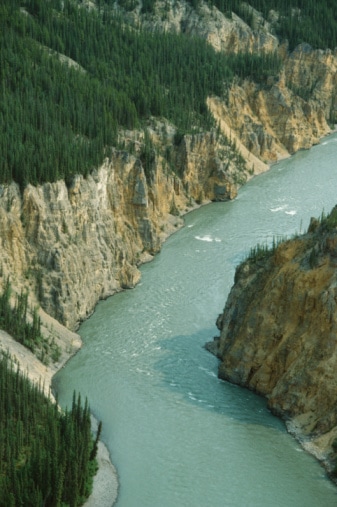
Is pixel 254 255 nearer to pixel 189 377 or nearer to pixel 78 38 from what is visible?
pixel 189 377

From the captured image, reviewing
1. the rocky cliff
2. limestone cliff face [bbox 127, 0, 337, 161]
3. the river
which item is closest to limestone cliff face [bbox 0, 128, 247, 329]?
the rocky cliff

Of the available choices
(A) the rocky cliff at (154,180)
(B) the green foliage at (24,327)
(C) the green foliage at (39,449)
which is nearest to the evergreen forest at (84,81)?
(A) the rocky cliff at (154,180)

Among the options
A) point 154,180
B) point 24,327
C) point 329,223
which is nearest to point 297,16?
point 154,180

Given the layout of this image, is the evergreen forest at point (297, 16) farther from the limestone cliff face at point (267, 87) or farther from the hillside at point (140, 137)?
the limestone cliff face at point (267, 87)

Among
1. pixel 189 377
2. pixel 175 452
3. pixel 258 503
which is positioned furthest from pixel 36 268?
pixel 258 503

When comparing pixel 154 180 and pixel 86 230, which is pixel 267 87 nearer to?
pixel 154 180
